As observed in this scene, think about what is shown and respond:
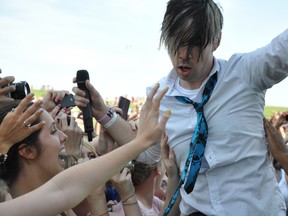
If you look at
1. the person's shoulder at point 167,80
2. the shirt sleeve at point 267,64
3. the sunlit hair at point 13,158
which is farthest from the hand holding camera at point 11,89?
the shirt sleeve at point 267,64

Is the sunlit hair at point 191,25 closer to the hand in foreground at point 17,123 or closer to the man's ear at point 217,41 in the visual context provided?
the man's ear at point 217,41

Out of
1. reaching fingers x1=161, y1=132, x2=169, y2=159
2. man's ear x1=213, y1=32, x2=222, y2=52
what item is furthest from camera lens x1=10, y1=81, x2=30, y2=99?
man's ear x1=213, y1=32, x2=222, y2=52

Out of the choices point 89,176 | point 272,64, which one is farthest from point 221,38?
point 89,176

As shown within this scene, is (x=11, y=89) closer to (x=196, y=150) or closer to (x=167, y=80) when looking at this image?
(x=167, y=80)

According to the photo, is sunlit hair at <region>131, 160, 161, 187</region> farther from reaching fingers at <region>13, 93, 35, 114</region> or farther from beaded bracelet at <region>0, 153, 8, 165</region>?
reaching fingers at <region>13, 93, 35, 114</region>

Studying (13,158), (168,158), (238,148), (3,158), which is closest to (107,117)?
(168,158)

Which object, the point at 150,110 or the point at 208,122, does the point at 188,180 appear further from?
the point at 150,110

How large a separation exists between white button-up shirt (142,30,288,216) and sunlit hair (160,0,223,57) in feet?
0.76

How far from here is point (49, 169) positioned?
2.49 metres

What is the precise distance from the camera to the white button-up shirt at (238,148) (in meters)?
2.33

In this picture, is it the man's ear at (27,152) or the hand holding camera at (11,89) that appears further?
the hand holding camera at (11,89)

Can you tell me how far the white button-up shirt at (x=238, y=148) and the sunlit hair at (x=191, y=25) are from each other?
233 mm

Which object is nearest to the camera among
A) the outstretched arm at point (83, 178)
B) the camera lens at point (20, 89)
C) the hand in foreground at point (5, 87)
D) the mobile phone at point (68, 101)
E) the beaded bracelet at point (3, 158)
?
the outstretched arm at point (83, 178)

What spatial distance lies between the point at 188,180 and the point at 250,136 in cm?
41
